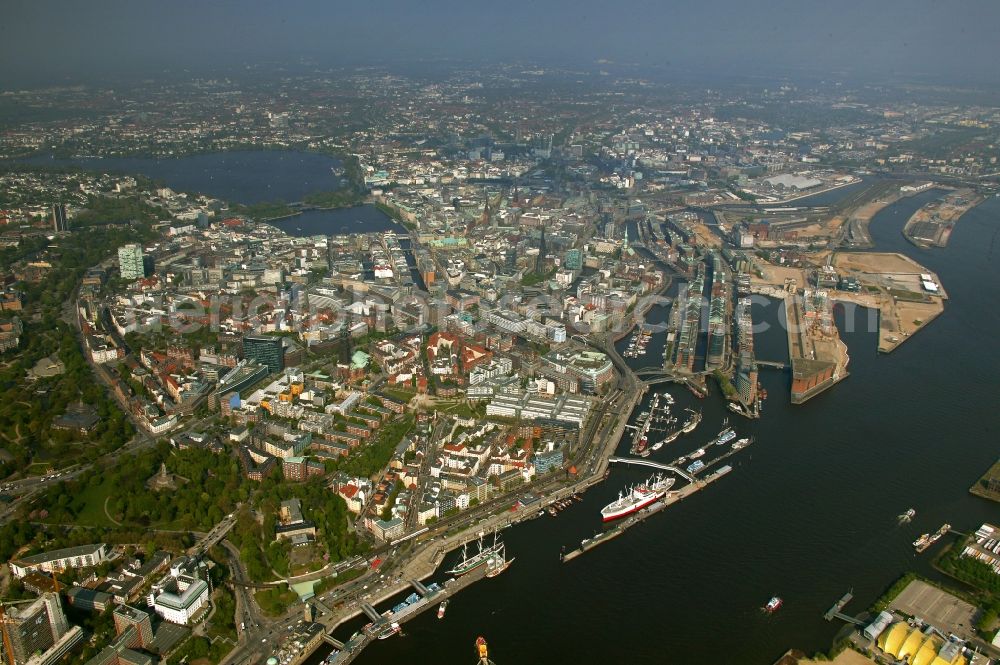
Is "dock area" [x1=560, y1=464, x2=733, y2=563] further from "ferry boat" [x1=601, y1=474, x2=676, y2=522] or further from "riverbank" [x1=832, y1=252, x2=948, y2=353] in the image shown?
"riverbank" [x1=832, y1=252, x2=948, y2=353]

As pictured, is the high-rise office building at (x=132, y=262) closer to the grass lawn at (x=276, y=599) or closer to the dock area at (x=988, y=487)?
the grass lawn at (x=276, y=599)

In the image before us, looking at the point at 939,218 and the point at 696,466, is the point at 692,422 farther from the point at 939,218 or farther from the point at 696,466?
the point at 939,218

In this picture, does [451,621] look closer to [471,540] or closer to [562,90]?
[471,540]

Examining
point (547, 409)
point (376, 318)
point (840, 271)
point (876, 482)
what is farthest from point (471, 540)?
point (840, 271)

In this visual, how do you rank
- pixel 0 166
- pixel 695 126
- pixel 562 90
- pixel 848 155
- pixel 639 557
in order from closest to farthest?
pixel 639 557, pixel 0 166, pixel 848 155, pixel 695 126, pixel 562 90

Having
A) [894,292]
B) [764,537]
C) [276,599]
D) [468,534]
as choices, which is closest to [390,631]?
[276,599]

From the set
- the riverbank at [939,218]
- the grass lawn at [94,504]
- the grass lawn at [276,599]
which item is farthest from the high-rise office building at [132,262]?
the riverbank at [939,218]
